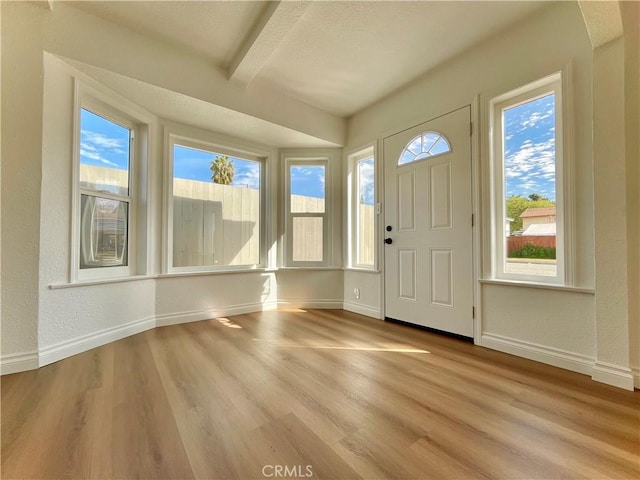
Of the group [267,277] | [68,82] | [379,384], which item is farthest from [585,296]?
[68,82]

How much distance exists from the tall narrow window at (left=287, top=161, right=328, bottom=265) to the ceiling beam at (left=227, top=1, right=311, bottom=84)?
1371 mm

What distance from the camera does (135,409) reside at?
1.38m

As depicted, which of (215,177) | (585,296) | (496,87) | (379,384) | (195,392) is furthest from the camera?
(215,177)

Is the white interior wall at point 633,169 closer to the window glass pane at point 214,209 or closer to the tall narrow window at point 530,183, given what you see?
the tall narrow window at point 530,183

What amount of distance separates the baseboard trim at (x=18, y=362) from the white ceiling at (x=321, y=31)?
8.09 ft

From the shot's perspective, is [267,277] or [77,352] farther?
[267,277]

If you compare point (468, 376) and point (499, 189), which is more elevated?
point (499, 189)

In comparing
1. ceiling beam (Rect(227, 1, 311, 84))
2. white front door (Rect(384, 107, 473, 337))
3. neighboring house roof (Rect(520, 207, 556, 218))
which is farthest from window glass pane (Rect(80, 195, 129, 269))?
neighboring house roof (Rect(520, 207, 556, 218))

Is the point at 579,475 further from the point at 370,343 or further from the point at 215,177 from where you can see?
the point at 215,177

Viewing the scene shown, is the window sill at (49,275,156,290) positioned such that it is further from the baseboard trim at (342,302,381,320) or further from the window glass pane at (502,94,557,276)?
the window glass pane at (502,94,557,276)

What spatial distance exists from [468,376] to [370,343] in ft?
2.63

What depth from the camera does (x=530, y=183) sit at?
2109mm

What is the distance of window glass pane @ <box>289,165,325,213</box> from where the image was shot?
3.74 meters

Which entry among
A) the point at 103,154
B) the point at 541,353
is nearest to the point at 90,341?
the point at 103,154
